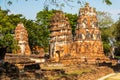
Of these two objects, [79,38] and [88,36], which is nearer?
[88,36]

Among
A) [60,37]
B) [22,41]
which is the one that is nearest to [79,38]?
[60,37]

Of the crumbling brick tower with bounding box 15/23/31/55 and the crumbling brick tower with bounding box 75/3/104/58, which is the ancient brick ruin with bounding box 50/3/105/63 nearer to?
the crumbling brick tower with bounding box 75/3/104/58

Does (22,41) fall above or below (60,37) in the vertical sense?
below

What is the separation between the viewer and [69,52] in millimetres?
30734

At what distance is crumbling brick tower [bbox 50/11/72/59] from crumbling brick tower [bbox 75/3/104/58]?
0.88 metres

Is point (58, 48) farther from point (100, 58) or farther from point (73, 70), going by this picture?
point (73, 70)

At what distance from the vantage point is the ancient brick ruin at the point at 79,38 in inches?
1193

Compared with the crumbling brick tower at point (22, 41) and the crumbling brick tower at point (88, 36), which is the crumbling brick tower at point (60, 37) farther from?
the crumbling brick tower at point (22, 41)

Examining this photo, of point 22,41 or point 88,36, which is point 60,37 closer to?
point 88,36

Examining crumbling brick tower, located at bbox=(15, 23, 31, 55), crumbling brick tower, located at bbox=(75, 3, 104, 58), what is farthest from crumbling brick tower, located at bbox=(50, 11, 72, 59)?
crumbling brick tower, located at bbox=(15, 23, 31, 55)

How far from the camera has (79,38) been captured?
30688mm

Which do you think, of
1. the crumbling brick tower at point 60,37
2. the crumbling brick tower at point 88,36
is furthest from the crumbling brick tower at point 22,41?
the crumbling brick tower at point 88,36

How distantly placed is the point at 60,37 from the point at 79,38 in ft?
5.34

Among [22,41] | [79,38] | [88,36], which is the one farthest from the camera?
[22,41]
